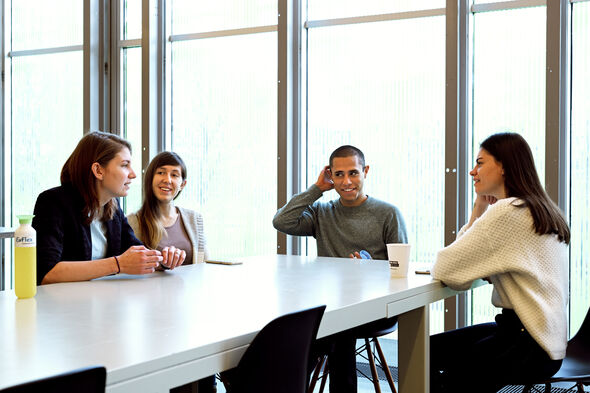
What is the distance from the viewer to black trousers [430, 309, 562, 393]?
2084mm

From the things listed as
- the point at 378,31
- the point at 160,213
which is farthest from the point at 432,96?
the point at 160,213

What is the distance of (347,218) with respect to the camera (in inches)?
130

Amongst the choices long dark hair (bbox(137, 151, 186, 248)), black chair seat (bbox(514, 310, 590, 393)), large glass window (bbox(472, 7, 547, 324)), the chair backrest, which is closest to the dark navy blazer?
long dark hair (bbox(137, 151, 186, 248))

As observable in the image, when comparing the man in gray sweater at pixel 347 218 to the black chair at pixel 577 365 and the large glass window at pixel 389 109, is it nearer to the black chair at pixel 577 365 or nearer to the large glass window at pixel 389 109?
the large glass window at pixel 389 109

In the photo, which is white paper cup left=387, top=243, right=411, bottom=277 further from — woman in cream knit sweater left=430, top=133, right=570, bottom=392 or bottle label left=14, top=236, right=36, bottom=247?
bottle label left=14, top=236, right=36, bottom=247

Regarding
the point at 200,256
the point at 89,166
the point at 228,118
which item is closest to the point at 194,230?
the point at 200,256

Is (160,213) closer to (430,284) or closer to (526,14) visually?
(430,284)

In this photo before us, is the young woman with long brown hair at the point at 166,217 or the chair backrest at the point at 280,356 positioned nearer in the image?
the chair backrest at the point at 280,356

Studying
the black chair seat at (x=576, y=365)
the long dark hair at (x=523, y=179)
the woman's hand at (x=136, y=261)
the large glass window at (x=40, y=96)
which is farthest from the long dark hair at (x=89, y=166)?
the large glass window at (x=40, y=96)

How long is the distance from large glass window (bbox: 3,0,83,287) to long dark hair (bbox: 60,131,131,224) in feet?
9.04

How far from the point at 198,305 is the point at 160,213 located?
173 centimetres

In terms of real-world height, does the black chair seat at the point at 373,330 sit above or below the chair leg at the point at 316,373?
above

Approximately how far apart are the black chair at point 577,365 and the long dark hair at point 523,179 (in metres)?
0.40

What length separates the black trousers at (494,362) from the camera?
208 centimetres
